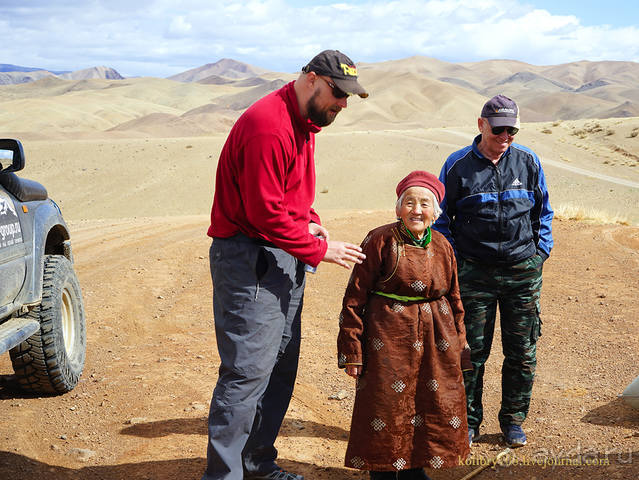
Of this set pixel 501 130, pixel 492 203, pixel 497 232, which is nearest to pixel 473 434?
pixel 497 232

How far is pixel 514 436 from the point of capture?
4.40m

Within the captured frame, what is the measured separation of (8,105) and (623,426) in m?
89.8

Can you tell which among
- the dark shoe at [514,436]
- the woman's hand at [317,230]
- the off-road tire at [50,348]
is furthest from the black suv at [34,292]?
the dark shoe at [514,436]

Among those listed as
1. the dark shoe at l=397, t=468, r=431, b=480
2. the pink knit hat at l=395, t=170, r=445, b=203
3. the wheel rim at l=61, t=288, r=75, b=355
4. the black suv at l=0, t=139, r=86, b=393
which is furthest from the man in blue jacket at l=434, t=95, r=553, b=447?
the wheel rim at l=61, t=288, r=75, b=355

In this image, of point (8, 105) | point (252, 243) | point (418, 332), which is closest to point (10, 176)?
point (252, 243)

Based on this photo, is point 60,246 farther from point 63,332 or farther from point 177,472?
point 177,472

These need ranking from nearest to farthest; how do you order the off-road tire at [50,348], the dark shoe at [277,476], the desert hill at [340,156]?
the dark shoe at [277,476] → the off-road tire at [50,348] → the desert hill at [340,156]

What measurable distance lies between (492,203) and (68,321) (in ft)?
12.0

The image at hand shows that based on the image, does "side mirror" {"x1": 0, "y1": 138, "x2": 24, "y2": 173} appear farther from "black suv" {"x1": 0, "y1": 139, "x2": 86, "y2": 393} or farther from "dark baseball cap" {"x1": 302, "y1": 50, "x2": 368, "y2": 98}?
"dark baseball cap" {"x1": 302, "y1": 50, "x2": 368, "y2": 98}

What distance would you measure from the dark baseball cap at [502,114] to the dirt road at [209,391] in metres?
2.11

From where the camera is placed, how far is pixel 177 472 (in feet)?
13.0

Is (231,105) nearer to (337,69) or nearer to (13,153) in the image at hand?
(13,153)

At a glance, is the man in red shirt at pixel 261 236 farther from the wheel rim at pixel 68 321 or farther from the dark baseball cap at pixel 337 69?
the wheel rim at pixel 68 321

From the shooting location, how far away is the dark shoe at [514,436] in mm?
4387
